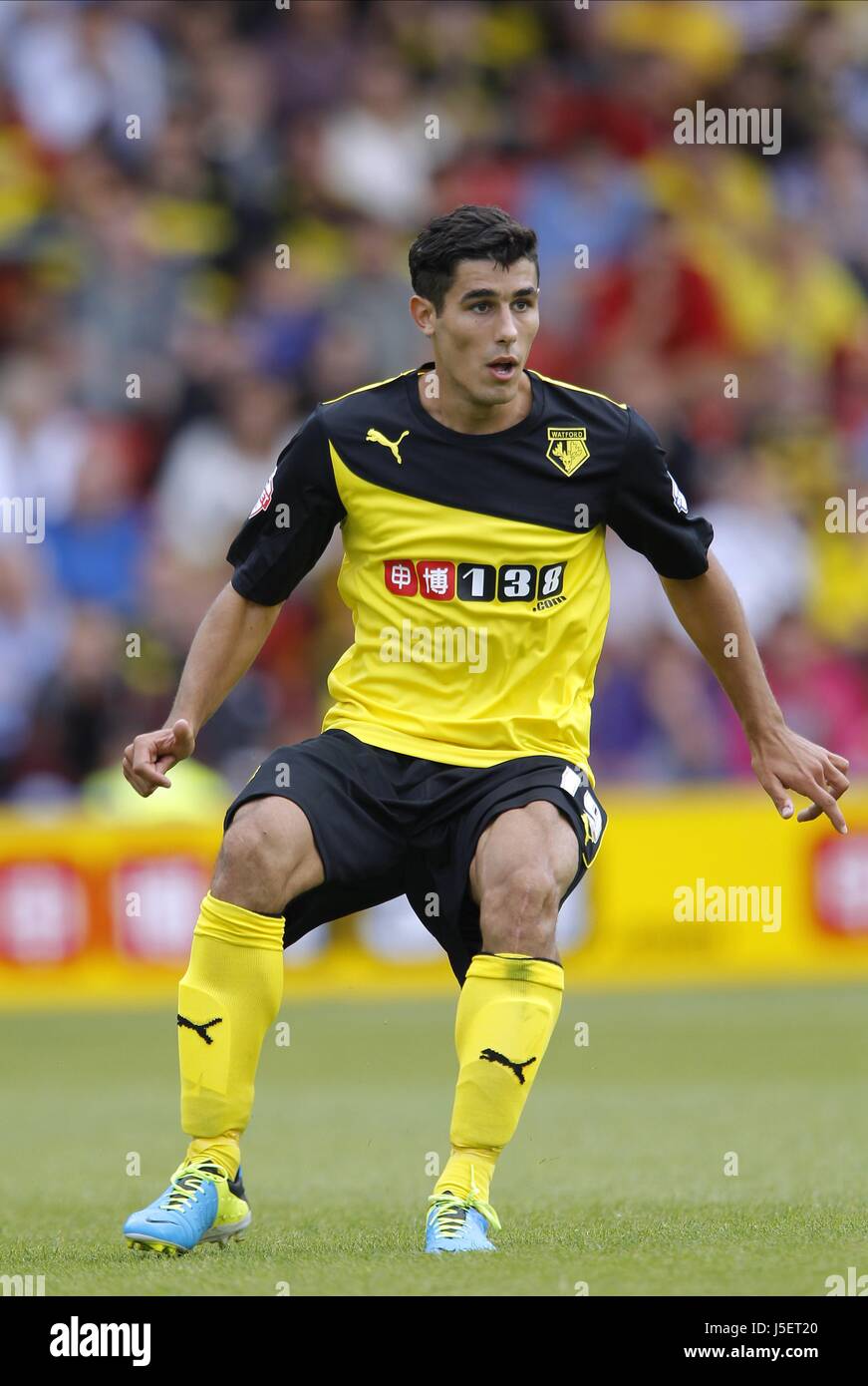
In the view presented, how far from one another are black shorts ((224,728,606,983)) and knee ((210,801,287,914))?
0.09 m

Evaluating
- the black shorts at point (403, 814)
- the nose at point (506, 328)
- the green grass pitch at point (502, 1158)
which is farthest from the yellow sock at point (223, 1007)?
the nose at point (506, 328)

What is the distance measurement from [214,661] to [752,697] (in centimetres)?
130

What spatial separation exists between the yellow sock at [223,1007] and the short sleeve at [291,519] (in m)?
0.81

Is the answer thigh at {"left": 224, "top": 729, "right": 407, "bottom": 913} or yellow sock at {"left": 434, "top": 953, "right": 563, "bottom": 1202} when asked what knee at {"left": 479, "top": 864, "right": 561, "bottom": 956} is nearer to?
yellow sock at {"left": 434, "top": 953, "right": 563, "bottom": 1202}

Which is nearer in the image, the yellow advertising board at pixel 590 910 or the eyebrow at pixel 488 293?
the eyebrow at pixel 488 293

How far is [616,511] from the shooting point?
5074mm

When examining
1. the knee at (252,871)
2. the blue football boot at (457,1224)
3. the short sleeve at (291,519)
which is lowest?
the blue football boot at (457,1224)

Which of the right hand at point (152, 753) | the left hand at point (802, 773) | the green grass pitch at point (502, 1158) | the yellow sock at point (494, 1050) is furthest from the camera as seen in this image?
the left hand at point (802, 773)

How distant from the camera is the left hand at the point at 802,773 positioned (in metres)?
5.09

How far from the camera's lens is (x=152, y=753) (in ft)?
16.0

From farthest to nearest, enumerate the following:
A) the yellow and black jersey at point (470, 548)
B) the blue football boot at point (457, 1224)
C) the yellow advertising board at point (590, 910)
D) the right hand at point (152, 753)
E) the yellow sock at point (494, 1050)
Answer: the yellow advertising board at point (590, 910), the yellow and black jersey at point (470, 548), the right hand at point (152, 753), the yellow sock at point (494, 1050), the blue football boot at point (457, 1224)

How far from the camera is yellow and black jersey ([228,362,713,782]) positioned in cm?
498

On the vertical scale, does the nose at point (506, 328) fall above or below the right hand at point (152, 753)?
above

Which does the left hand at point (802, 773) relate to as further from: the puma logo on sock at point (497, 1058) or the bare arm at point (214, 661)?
the bare arm at point (214, 661)
